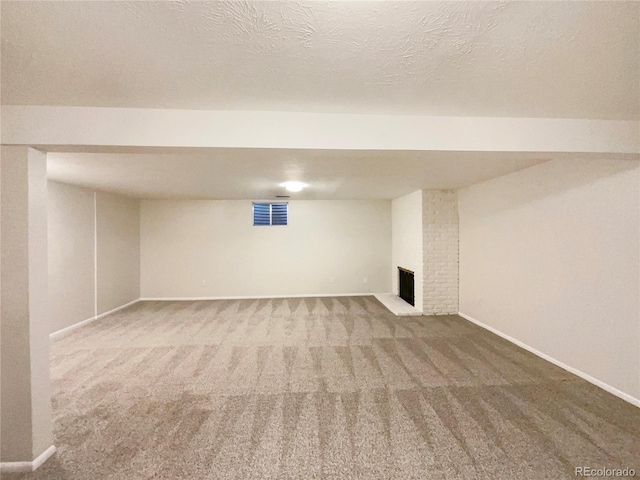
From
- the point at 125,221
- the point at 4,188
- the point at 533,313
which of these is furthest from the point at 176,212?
the point at 533,313

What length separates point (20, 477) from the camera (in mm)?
1687

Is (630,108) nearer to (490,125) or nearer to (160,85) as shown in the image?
(490,125)

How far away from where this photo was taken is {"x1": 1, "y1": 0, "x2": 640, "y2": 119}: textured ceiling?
3.28 feet

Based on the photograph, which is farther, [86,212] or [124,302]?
[124,302]

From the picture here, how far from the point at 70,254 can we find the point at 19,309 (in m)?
3.44

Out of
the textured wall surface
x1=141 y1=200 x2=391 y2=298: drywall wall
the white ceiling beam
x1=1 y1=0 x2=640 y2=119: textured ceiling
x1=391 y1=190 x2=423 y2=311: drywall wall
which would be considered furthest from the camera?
x1=141 y1=200 x2=391 y2=298: drywall wall

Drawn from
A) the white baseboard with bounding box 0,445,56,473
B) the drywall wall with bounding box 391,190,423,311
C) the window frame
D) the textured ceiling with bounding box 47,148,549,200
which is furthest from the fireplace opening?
the white baseboard with bounding box 0,445,56,473

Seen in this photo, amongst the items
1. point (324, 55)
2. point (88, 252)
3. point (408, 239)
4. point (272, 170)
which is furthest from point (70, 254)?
point (408, 239)

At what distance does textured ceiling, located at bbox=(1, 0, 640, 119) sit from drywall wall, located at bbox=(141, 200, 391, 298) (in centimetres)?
490

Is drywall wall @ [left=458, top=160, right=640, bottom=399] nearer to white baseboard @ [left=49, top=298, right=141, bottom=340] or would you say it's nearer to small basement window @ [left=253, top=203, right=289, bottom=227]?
small basement window @ [left=253, top=203, right=289, bottom=227]

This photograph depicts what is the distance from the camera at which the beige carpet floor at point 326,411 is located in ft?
5.76

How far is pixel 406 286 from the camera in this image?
6.03m

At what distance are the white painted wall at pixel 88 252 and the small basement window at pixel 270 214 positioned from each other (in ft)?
9.06

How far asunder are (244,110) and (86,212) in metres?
4.65
